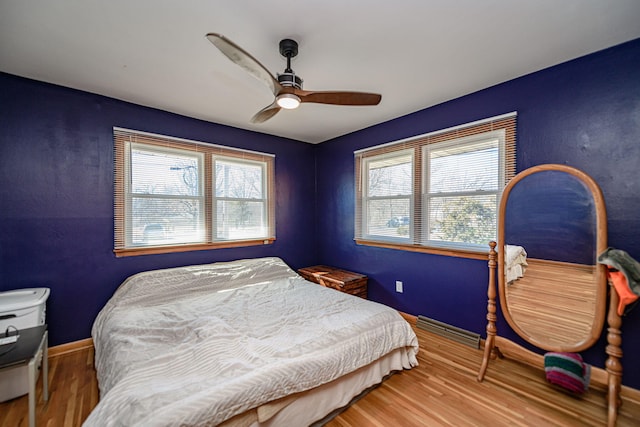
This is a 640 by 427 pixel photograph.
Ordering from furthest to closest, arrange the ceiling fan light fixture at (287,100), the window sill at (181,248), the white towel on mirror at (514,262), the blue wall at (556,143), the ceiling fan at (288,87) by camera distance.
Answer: the window sill at (181,248)
the white towel on mirror at (514,262)
the blue wall at (556,143)
the ceiling fan light fixture at (287,100)
the ceiling fan at (288,87)

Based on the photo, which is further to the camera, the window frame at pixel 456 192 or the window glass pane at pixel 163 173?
the window glass pane at pixel 163 173

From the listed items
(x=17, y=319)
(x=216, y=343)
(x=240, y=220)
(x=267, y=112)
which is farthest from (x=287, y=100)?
(x=17, y=319)

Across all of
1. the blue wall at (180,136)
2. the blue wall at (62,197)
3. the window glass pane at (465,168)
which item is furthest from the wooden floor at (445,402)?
the window glass pane at (465,168)

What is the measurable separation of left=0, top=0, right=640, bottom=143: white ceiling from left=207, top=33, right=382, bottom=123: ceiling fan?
178mm

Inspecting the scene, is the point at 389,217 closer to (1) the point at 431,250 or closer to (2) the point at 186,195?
(1) the point at 431,250

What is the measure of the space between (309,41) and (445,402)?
270cm

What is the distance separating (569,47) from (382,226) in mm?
2372

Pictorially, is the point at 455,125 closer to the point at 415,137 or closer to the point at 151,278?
the point at 415,137

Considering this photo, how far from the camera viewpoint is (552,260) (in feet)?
6.70

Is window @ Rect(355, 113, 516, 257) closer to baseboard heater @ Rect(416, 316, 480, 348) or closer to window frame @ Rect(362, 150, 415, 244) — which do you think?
window frame @ Rect(362, 150, 415, 244)

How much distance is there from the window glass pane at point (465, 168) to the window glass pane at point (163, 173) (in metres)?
2.89

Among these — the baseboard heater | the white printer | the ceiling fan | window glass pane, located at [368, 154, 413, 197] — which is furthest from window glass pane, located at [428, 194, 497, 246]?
the white printer

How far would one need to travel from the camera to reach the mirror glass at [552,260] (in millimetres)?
1849

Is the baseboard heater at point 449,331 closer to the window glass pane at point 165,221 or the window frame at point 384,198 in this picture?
the window frame at point 384,198
